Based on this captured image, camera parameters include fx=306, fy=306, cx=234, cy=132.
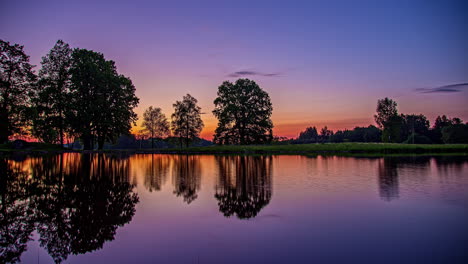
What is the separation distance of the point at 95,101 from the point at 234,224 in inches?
2370

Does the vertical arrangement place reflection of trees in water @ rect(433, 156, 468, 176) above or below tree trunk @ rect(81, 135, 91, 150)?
below

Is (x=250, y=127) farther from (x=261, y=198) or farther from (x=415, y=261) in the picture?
(x=415, y=261)

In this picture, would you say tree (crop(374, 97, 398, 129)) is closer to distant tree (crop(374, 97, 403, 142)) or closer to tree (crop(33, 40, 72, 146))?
distant tree (crop(374, 97, 403, 142))

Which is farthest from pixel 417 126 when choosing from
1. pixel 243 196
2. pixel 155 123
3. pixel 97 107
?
pixel 243 196

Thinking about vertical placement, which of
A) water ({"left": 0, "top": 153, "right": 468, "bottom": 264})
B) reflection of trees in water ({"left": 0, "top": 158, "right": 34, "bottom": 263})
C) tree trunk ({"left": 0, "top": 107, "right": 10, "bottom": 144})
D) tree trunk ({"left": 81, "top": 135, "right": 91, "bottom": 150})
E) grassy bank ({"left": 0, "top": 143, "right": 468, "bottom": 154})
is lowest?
water ({"left": 0, "top": 153, "right": 468, "bottom": 264})

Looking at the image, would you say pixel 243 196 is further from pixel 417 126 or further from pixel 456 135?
pixel 417 126

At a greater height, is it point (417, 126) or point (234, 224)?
point (417, 126)

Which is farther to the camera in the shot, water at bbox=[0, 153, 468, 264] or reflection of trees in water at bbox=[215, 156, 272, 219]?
reflection of trees in water at bbox=[215, 156, 272, 219]

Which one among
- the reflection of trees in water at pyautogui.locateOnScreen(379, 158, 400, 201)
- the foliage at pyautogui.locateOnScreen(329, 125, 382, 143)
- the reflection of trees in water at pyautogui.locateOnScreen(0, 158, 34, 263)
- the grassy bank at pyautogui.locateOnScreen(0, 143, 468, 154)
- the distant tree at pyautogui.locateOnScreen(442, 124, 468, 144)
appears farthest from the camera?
the foliage at pyautogui.locateOnScreen(329, 125, 382, 143)

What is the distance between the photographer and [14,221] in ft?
38.7

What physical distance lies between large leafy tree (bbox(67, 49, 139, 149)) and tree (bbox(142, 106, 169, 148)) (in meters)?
26.6

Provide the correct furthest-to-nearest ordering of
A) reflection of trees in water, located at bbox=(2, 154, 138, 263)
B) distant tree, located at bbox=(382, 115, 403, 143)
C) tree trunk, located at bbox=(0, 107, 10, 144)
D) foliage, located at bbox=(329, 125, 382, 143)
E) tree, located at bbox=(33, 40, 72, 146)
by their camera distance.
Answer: foliage, located at bbox=(329, 125, 382, 143) < distant tree, located at bbox=(382, 115, 403, 143) < tree, located at bbox=(33, 40, 72, 146) < tree trunk, located at bbox=(0, 107, 10, 144) < reflection of trees in water, located at bbox=(2, 154, 138, 263)

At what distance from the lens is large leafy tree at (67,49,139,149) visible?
62688 mm

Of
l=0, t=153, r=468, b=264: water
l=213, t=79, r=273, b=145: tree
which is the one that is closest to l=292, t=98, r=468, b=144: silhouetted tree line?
l=213, t=79, r=273, b=145: tree
